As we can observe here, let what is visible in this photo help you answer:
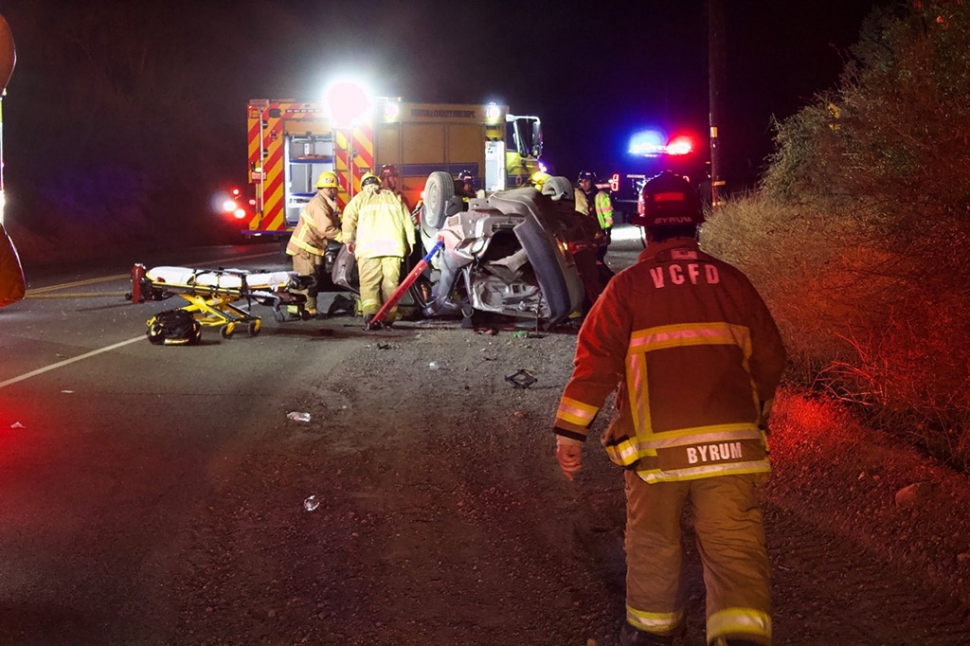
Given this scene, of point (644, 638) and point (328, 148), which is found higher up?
point (328, 148)

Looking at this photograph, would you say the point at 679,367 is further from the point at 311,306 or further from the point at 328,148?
the point at 328,148

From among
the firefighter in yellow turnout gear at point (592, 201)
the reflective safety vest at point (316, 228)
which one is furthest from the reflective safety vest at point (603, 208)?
the reflective safety vest at point (316, 228)

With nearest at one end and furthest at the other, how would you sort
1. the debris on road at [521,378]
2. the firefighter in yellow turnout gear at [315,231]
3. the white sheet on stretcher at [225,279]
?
the debris on road at [521,378]
the white sheet on stretcher at [225,279]
the firefighter in yellow turnout gear at [315,231]

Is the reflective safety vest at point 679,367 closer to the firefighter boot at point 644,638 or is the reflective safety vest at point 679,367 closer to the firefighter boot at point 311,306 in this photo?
the firefighter boot at point 644,638

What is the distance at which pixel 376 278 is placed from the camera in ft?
39.3

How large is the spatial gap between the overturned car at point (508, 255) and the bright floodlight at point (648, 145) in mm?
14361

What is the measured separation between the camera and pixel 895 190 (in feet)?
19.8

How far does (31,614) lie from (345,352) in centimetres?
606

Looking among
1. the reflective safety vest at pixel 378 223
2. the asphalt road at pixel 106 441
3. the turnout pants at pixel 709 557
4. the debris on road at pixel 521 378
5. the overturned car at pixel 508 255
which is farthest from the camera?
the reflective safety vest at pixel 378 223

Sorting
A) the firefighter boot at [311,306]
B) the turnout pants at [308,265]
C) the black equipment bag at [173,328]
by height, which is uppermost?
the turnout pants at [308,265]

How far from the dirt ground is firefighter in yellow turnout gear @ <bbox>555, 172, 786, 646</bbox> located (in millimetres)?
824

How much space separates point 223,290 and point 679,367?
838 cm

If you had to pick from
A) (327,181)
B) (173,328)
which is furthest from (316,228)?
(173,328)

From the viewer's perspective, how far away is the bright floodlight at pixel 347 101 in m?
15.6
